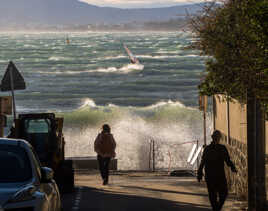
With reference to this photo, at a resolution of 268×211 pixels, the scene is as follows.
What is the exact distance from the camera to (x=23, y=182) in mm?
8805

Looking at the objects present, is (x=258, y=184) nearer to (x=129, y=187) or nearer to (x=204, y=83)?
(x=204, y=83)

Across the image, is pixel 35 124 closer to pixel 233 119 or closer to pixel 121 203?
pixel 233 119

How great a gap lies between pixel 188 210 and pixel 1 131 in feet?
23.9

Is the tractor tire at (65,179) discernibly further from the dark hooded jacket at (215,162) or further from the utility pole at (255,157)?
the utility pole at (255,157)

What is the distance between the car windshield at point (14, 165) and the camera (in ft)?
29.3

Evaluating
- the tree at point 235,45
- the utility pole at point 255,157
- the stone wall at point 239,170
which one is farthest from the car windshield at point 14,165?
the stone wall at point 239,170

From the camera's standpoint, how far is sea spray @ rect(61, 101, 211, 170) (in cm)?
3566

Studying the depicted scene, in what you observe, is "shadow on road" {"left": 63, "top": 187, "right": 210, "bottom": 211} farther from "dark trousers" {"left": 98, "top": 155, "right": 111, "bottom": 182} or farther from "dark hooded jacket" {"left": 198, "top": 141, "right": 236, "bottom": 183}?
"dark trousers" {"left": 98, "top": 155, "right": 111, "bottom": 182}

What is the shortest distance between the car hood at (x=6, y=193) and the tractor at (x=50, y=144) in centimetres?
807

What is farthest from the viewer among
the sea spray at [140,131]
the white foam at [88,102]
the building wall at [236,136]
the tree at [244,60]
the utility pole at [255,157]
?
the white foam at [88,102]

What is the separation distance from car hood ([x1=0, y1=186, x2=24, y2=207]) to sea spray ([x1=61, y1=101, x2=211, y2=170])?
23956mm

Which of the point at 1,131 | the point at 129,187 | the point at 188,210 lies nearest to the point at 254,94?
the point at 188,210

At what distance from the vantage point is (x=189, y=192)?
16.6 meters

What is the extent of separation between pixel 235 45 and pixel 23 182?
573 centimetres
